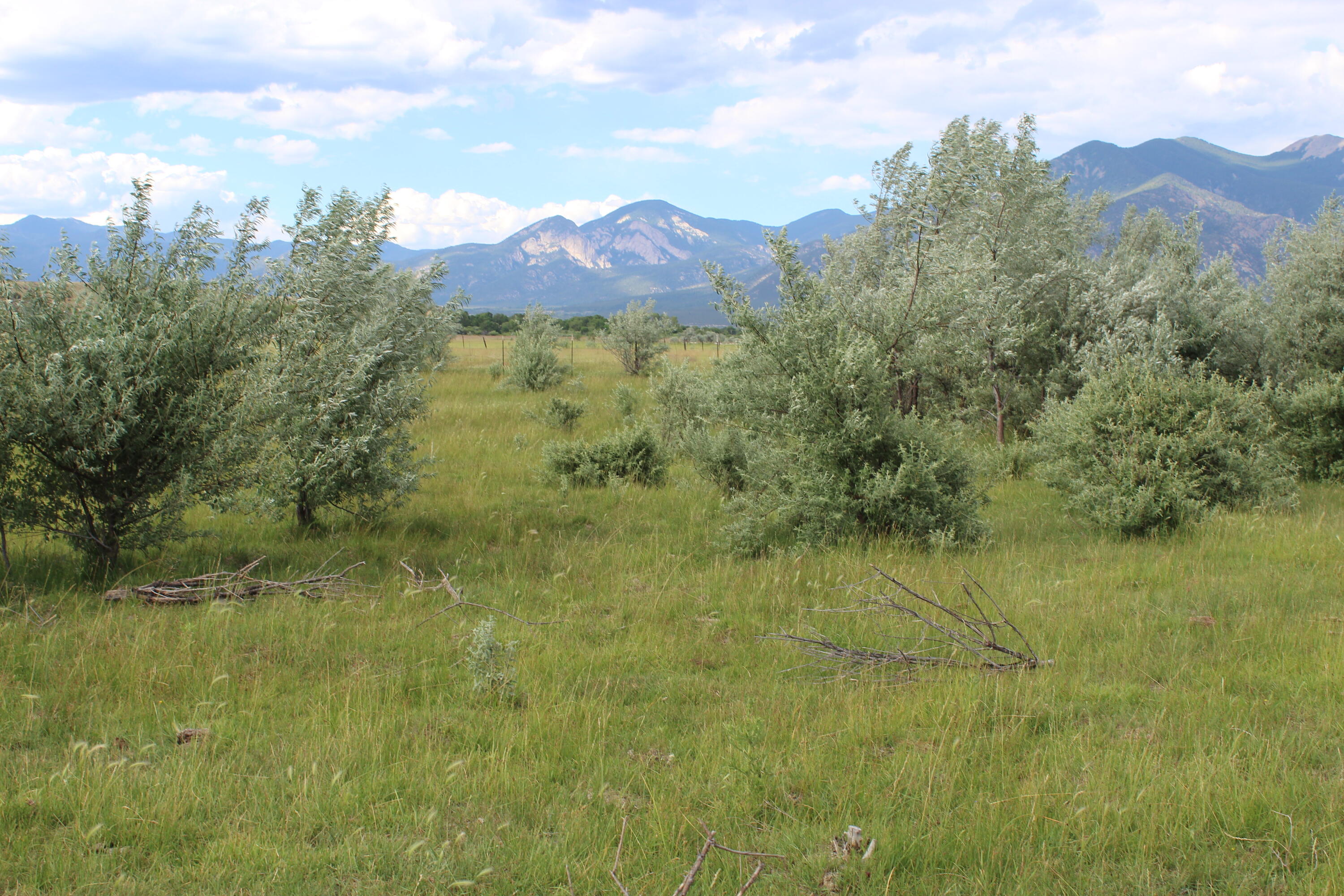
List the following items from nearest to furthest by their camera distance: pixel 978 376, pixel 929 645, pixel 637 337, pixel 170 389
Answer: pixel 929 645 → pixel 170 389 → pixel 978 376 → pixel 637 337

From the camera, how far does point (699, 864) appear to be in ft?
8.27

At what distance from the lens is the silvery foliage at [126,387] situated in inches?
228

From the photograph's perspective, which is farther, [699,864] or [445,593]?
[445,593]

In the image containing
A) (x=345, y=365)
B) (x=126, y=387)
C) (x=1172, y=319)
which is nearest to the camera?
(x=126, y=387)

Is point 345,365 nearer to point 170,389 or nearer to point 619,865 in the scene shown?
point 170,389

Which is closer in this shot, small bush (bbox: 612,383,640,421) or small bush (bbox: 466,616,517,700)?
small bush (bbox: 466,616,517,700)

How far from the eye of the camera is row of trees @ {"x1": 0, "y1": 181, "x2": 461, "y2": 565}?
5.86 meters

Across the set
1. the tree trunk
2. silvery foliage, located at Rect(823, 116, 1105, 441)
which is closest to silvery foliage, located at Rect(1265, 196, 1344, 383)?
silvery foliage, located at Rect(823, 116, 1105, 441)

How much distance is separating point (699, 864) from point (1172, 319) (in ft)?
52.6

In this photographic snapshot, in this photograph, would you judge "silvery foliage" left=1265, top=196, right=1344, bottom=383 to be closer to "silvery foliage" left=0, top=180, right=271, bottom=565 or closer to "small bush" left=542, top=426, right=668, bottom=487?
"small bush" left=542, top=426, right=668, bottom=487

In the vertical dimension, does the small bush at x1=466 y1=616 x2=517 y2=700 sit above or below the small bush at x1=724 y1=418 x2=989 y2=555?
below

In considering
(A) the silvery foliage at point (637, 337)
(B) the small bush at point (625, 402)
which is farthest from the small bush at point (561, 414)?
(A) the silvery foliage at point (637, 337)

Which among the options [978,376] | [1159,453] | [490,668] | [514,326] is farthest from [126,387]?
[514,326]

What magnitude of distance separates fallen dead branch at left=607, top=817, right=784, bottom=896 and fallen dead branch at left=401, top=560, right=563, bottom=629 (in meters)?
2.55
